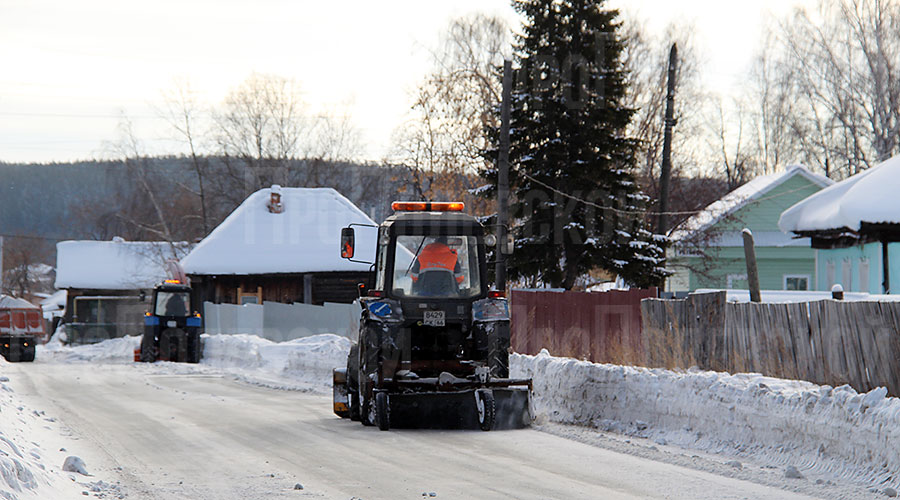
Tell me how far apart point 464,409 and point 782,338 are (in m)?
4.17

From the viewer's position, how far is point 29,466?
8219 millimetres

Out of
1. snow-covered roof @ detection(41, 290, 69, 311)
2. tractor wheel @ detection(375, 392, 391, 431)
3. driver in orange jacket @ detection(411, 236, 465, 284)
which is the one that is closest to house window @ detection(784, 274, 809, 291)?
driver in orange jacket @ detection(411, 236, 465, 284)

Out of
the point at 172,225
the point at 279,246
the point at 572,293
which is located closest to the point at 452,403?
the point at 572,293

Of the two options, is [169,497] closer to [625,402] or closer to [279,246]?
[625,402]

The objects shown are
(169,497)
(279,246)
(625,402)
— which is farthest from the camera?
(279,246)

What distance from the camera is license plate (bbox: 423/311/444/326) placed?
44.2 feet

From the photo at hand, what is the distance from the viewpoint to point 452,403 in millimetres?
13820

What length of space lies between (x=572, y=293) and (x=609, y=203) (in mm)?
6966

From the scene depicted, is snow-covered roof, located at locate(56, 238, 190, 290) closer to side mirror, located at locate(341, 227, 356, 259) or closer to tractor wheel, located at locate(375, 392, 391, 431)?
side mirror, located at locate(341, 227, 356, 259)

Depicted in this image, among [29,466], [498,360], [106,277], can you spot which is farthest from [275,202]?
[29,466]

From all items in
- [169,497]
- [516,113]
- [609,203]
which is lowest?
[169,497]

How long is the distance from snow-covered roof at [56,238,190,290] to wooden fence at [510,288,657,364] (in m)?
49.4

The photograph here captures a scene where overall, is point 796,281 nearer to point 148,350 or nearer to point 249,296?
point 249,296

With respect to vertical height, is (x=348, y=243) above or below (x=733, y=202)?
below
